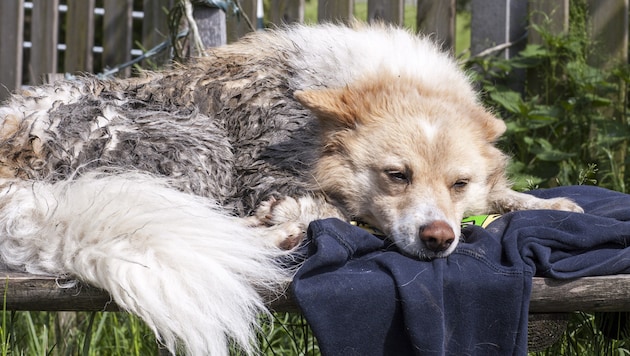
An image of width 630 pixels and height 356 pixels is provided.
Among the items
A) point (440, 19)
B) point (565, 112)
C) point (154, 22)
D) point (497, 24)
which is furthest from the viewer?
point (154, 22)

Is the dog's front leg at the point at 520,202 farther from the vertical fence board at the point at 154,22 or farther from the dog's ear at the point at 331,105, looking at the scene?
the vertical fence board at the point at 154,22

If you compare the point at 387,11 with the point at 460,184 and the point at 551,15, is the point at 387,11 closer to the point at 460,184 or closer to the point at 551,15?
the point at 551,15

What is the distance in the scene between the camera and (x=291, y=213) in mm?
2949

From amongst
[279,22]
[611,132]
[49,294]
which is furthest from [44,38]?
[611,132]

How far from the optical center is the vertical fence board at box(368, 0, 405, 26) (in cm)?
488

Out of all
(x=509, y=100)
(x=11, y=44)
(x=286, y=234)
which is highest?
(x=11, y=44)

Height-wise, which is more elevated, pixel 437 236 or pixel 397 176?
pixel 397 176

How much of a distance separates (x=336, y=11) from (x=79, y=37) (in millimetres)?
1855

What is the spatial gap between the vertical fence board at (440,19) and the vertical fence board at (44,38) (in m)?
2.50

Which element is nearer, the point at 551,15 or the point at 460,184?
the point at 460,184

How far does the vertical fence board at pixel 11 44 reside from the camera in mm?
5598

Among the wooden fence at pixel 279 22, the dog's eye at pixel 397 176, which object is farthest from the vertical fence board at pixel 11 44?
the dog's eye at pixel 397 176

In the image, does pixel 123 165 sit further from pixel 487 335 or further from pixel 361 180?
pixel 487 335

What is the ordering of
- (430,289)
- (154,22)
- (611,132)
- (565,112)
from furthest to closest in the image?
1. (154,22)
2. (565,112)
3. (611,132)
4. (430,289)
